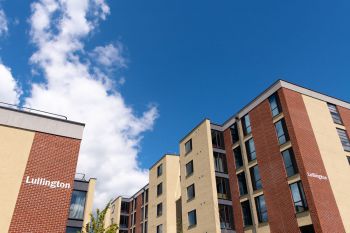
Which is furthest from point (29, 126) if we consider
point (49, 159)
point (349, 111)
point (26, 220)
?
point (349, 111)

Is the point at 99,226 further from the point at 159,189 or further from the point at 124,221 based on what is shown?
the point at 124,221

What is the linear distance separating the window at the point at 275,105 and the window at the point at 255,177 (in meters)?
5.99

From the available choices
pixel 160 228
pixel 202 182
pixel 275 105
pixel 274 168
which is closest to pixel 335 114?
pixel 275 105

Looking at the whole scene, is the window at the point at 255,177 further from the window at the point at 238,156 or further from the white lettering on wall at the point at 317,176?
the white lettering on wall at the point at 317,176

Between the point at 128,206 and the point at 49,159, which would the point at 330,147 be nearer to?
the point at 49,159

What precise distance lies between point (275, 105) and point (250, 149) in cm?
556

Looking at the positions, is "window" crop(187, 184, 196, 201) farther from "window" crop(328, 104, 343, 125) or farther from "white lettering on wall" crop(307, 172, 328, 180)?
"window" crop(328, 104, 343, 125)

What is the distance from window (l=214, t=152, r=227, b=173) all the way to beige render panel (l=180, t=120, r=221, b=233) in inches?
45.0

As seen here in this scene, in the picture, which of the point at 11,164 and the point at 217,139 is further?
the point at 217,139

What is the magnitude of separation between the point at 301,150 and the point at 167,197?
2264cm

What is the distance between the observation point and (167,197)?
42562 millimetres

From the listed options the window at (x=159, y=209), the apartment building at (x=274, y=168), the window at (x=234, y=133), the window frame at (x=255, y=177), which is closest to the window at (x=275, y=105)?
the apartment building at (x=274, y=168)

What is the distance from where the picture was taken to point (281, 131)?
93.6 feet

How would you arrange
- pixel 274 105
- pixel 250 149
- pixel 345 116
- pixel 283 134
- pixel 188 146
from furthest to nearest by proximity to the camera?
pixel 188 146 < pixel 345 116 < pixel 250 149 < pixel 274 105 < pixel 283 134
